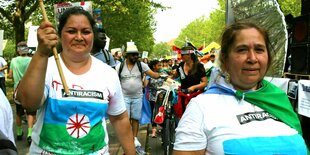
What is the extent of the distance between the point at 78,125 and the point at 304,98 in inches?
131

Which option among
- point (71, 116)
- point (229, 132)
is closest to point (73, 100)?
point (71, 116)

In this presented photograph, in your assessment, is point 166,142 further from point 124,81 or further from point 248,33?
point 248,33

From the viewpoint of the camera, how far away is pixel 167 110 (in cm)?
655

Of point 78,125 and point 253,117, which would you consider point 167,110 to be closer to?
point 78,125

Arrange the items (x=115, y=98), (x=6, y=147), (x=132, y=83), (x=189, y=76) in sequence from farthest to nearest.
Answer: (x=132, y=83)
(x=189, y=76)
(x=115, y=98)
(x=6, y=147)

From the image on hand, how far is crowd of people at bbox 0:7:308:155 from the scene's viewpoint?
1947 millimetres

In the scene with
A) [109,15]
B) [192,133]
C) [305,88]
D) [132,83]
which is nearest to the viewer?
[192,133]

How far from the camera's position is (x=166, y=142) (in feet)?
19.7

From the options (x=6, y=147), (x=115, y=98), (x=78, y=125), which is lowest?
(x=78, y=125)

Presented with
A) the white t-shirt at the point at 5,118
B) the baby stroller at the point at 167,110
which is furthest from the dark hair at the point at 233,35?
the baby stroller at the point at 167,110

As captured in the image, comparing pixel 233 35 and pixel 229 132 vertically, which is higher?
pixel 233 35

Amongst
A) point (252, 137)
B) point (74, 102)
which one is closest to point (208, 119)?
point (252, 137)

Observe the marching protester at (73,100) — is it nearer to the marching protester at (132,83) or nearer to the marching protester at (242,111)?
the marching protester at (242,111)

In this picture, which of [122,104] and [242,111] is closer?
[242,111]
